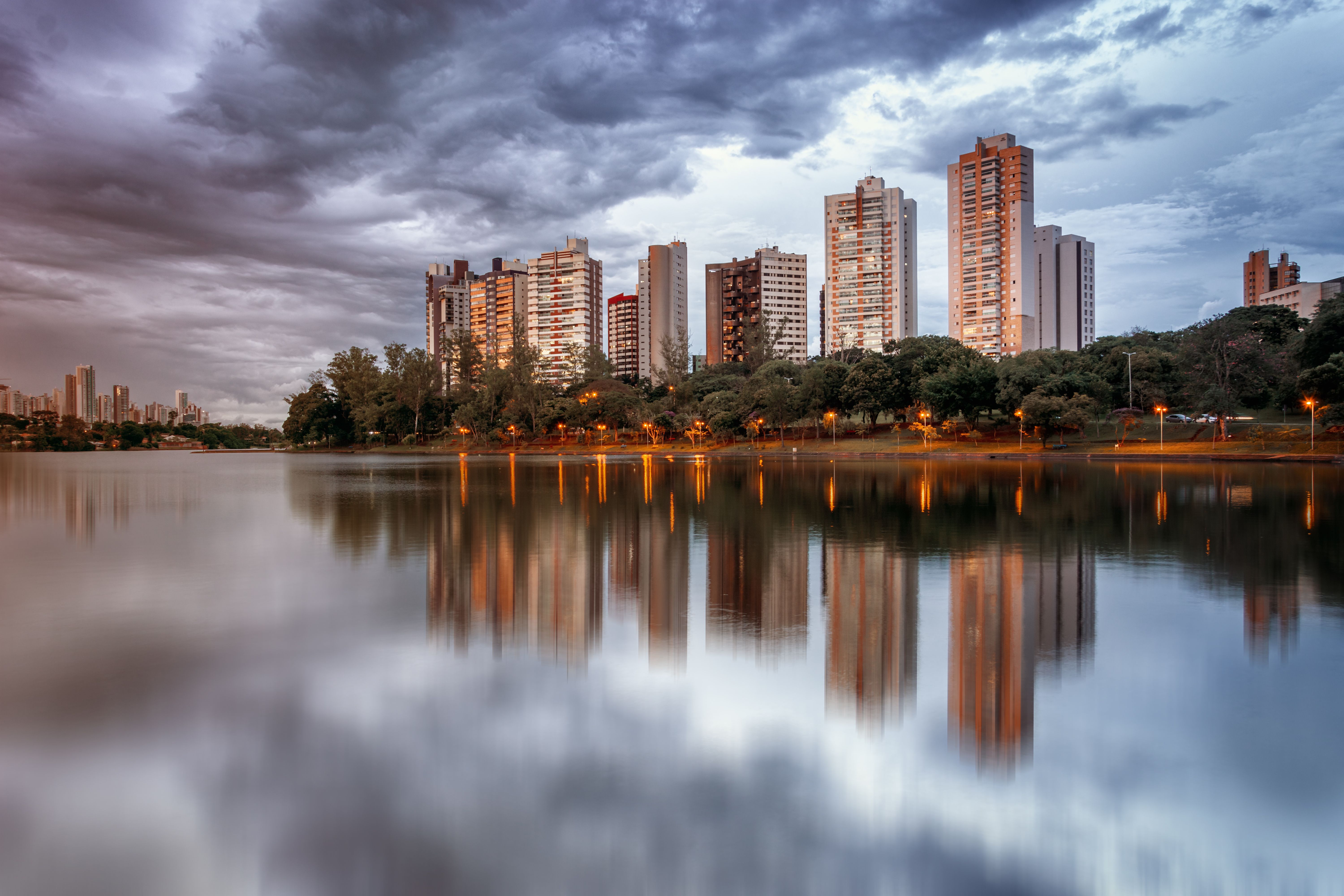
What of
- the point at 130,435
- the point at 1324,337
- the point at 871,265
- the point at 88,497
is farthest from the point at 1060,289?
the point at 130,435

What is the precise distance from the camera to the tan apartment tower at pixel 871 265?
6161 inches

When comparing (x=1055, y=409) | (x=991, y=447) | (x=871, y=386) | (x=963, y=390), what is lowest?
(x=991, y=447)

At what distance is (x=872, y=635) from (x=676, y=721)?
10.2 ft

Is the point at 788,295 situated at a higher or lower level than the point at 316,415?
higher

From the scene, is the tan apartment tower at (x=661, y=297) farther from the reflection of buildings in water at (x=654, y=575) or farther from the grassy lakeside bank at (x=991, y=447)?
the reflection of buildings in water at (x=654, y=575)

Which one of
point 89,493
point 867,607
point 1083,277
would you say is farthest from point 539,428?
point 1083,277

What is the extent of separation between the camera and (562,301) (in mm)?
180875

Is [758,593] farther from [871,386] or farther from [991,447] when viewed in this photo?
[871,386]

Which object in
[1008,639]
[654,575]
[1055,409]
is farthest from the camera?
[1055,409]

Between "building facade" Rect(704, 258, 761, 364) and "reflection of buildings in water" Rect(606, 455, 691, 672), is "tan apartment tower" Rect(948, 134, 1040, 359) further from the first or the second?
"reflection of buildings in water" Rect(606, 455, 691, 672)

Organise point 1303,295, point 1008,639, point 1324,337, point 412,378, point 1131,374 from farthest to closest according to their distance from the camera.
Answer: point 1303,295 < point 412,378 < point 1131,374 < point 1324,337 < point 1008,639

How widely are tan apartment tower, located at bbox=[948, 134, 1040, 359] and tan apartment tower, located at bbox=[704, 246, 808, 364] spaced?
35522 mm

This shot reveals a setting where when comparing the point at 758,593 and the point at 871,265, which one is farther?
the point at 871,265

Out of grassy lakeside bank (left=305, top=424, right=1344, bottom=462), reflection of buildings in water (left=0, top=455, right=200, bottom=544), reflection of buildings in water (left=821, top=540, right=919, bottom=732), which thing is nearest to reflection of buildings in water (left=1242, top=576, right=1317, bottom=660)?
reflection of buildings in water (left=821, top=540, right=919, bottom=732)
